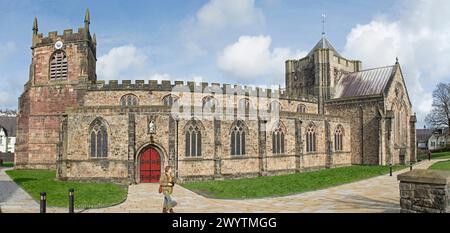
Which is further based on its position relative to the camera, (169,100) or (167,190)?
(169,100)

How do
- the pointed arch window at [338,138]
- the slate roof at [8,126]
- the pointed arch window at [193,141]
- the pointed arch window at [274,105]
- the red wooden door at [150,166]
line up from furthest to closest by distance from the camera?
the slate roof at [8,126], the pointed arch window at [274,105], the pointed arch window at [338,138], the pointed arch window at [193,141], the red wooden door at [150,166]

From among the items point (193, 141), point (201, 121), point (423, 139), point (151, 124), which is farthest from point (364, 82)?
point (423, 139)

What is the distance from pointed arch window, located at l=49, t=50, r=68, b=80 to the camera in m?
34.5

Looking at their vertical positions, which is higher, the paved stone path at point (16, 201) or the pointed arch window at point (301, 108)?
the pointed arch window at point (301, 108)

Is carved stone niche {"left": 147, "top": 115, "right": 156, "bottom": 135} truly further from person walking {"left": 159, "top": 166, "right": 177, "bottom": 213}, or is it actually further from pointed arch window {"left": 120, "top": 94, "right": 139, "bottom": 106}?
person walking {"left": 159, "top": 166, "right": 177, "bottom": 213}

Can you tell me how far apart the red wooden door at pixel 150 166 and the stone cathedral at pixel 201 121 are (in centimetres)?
7

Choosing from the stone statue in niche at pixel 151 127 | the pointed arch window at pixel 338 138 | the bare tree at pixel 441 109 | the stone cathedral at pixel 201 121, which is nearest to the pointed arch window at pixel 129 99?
the stone cathedral at pixel 201 121

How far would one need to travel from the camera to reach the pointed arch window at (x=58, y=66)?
3453 cm

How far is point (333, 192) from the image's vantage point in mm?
17906

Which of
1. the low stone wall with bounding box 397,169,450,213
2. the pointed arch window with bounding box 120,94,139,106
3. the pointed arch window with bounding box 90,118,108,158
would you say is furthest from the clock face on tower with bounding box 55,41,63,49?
the low stone wall with bounding box 397,169,450,213

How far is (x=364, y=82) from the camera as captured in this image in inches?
1607

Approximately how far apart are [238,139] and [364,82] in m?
21.2

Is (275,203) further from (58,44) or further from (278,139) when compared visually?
(58,44)

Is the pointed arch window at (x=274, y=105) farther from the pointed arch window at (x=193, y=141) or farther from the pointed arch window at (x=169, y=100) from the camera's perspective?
the pointed arch window at (x=193, y=141)
